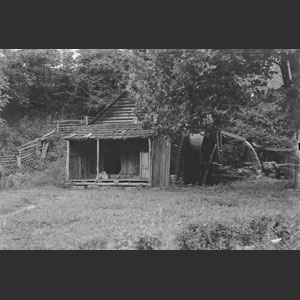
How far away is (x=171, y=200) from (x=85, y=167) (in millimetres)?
6439

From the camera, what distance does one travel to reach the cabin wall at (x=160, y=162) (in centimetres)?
1677

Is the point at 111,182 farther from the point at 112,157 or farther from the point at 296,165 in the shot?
the point at 296,165

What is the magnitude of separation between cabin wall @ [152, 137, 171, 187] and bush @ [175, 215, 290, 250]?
8577mm

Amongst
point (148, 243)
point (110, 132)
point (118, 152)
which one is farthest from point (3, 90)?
point (148, 243)

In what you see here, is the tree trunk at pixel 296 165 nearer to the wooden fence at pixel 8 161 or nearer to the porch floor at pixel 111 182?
the porch floor at pixel 111 182

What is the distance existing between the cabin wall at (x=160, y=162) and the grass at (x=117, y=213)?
6.21ft

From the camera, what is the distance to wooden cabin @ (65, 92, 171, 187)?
Result: 1684 cm

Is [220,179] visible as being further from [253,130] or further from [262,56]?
[262,56]

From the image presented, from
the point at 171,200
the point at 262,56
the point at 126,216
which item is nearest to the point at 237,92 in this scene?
the point at 262,56

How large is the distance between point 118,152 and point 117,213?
8345 millimetres

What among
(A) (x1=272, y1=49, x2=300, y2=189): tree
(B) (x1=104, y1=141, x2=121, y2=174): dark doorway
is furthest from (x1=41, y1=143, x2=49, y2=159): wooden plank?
(A) (x1=272, y1=49, x2=300, y2=189): tree

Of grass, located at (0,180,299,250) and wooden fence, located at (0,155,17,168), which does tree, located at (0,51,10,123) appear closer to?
wooden fence, located at (0,155,17,168)

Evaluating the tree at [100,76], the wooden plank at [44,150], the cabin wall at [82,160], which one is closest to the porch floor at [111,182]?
the cabin wall at [82,160]

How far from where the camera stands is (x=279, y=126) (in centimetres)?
1439
